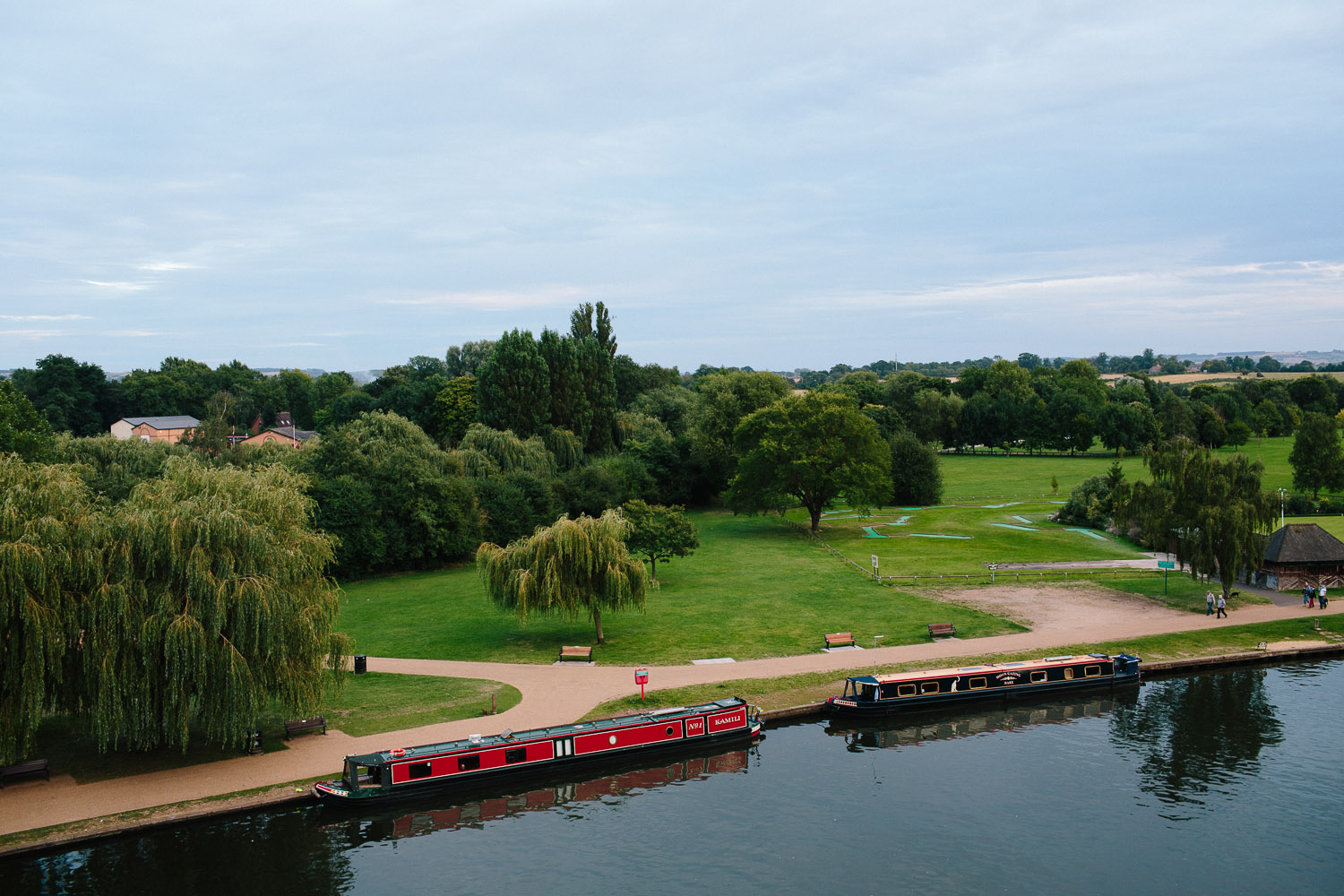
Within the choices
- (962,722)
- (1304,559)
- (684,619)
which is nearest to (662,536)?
(684,619)

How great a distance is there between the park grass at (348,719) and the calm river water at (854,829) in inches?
157

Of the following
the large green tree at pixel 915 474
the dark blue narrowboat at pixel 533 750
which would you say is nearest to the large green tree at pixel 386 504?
the dark blue narrowboat at pixel 533 750

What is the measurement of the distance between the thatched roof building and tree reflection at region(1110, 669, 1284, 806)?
43.0 feet

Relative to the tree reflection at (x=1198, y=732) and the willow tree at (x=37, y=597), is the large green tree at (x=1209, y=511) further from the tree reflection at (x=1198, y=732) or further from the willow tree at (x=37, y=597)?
the willow tree at (x=37, y=597)

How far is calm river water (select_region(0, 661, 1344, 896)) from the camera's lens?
21969 millimetres

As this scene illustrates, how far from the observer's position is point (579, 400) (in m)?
87.0

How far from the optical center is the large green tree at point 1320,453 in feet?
262

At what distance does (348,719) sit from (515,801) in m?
7.84

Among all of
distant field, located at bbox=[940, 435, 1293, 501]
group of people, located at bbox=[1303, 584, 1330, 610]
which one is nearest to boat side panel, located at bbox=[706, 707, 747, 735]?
group of people, located at bbox=[1303, 584, 1330, 610]

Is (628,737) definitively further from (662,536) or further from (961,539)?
(961,539)

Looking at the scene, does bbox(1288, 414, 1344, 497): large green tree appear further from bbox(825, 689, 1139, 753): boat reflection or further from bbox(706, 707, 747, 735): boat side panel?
bbox(706, 707, 747, 735): boat side panel

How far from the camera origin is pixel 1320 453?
262 ft

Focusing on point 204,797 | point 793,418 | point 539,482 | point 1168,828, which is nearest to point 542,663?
point 204,797

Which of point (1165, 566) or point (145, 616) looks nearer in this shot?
point (145, 616)
